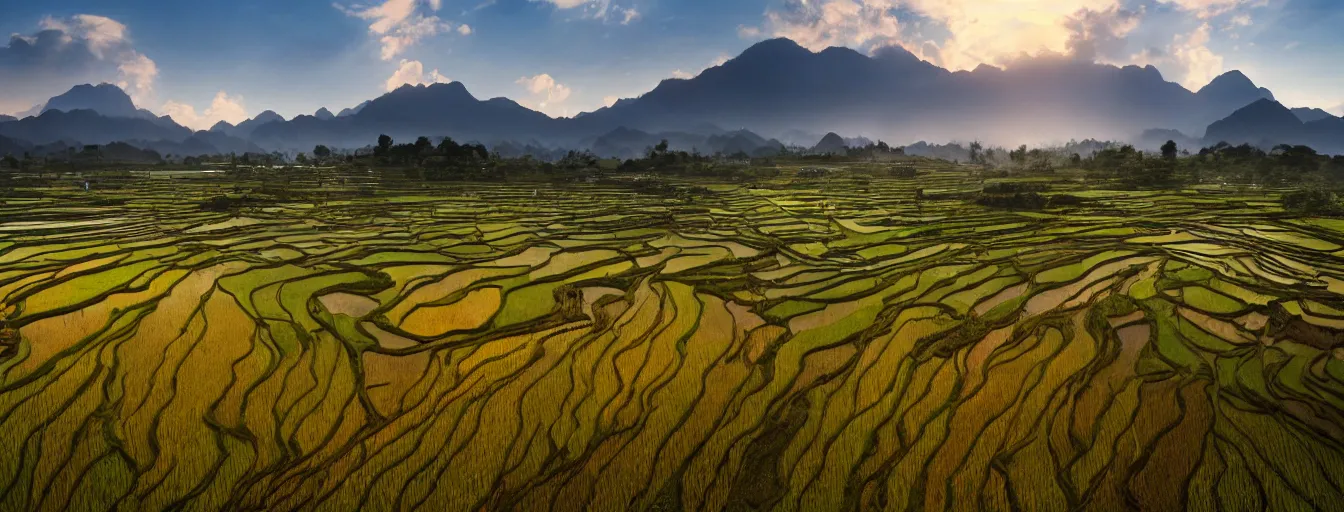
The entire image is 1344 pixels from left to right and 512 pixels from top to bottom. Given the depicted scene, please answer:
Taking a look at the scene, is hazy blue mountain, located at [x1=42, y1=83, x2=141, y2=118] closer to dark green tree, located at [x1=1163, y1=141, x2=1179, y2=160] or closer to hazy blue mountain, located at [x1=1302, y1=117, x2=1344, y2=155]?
dark green tree, located at [x1=1163, y1=141, x2=1179, y2=160]

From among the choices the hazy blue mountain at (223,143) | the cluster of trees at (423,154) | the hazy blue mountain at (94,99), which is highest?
the hazy blue mountain at (94,99)

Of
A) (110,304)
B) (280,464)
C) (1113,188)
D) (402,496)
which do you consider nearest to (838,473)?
(402,496)

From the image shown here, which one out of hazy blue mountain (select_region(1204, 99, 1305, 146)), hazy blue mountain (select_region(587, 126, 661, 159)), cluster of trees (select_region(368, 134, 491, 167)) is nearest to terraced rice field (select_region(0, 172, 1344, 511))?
cluster of trees (select_region(368, 134, 491, 167))

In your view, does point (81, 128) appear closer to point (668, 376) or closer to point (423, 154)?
point (423, 154)

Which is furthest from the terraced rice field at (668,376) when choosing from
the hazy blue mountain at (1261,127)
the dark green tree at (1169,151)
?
the hazy blue mountain at (1261,127)

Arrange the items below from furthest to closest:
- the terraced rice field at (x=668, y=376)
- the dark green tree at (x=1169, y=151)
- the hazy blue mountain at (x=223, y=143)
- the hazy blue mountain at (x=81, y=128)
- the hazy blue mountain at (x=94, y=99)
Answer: the hazy blue mountain at (x=94, y=99), the hazy blue mountain at (x=223, y=143), the hazy blue mountain at (x=81, y=128), the dark green tree at (x=1169, y=151), the terraced rice field at (x=668, y=376)

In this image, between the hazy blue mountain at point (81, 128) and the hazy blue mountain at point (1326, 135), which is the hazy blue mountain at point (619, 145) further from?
the hazy blue mountain at point (1326, 135)

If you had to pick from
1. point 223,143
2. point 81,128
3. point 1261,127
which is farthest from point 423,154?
point 1261,127
